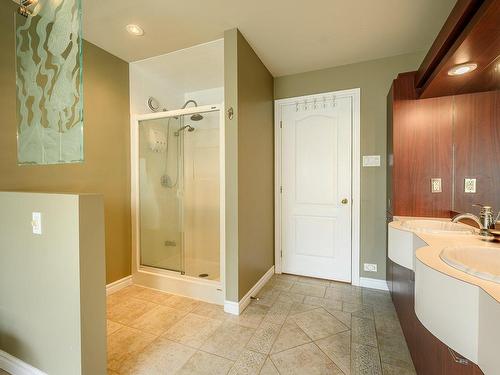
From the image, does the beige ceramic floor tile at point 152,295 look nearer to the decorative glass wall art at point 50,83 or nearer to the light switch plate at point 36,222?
the light switch plate at point 36,222

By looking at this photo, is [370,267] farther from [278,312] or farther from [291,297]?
[278,312]

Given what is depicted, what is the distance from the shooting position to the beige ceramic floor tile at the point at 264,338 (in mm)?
1639

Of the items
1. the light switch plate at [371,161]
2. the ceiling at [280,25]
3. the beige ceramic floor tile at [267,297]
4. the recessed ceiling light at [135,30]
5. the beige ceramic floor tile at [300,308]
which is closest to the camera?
the ceiling at [280,25]

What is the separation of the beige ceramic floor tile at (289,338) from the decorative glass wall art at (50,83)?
174 centimetres

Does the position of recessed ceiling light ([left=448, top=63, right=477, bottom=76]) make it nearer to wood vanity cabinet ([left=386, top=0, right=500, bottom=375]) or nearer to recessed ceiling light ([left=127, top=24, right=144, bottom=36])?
wood vanity cabinet ([left=386, top=0, right=500, bottom=375])

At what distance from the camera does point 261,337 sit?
69.2 inches

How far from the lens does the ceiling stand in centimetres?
176

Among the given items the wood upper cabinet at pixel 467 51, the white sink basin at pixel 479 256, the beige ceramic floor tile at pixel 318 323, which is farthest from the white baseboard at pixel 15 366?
the wood upper cabinet at pixel 467 51

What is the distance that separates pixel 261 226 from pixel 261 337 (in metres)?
1.11

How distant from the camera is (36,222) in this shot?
129 cm

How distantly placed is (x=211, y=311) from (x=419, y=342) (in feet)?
5.12

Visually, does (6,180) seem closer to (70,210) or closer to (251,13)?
(70,210)

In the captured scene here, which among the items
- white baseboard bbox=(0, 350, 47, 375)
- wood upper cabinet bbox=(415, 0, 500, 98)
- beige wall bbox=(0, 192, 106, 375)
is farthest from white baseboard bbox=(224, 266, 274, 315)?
wood upper cabinet bbox=(415, 0, 500, 98)

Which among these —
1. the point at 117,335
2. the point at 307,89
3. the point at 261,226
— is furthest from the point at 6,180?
the point at 307,89
